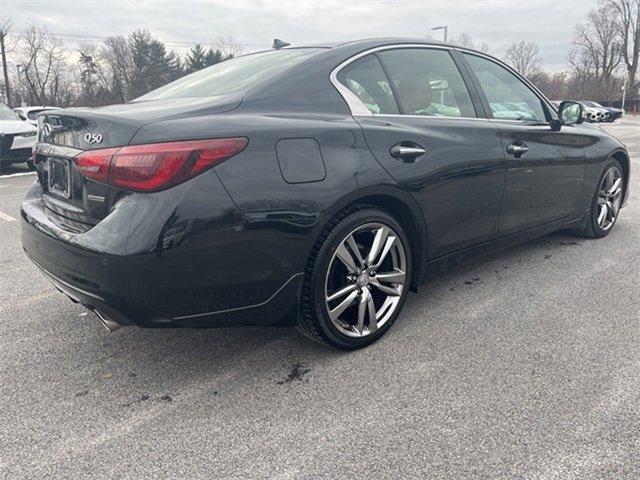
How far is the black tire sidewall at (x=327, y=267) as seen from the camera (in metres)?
2.51

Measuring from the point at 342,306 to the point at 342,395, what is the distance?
18.1 inches

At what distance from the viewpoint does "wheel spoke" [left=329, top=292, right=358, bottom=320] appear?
8.62ft

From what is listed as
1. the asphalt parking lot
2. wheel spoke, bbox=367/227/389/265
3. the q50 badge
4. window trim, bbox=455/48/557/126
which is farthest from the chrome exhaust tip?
window trim, bbox=455/48/557/126

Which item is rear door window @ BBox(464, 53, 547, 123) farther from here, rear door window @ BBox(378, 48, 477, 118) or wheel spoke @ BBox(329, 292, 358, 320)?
wheel spoke @ BBox(329, 292, 358, 320)

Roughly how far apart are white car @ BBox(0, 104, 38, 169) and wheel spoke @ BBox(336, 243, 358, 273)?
9652 millimetres

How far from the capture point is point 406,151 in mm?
2812

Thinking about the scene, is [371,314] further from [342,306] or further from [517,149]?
[517,149]

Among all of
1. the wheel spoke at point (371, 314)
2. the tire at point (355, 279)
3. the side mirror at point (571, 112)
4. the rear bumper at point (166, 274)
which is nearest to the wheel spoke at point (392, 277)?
the tire at point (355, 279)

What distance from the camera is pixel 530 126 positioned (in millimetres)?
3715

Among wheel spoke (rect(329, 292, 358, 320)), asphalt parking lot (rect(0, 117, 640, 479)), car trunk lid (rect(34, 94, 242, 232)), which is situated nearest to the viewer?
asphalt parking lot (rect(0, 117, 640, 479))

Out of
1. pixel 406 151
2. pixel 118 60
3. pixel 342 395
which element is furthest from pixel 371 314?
pixel 118 60

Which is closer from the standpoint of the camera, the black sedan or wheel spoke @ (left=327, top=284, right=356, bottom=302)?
the black sedan

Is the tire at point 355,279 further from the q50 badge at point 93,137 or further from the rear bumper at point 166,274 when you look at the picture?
the q50 badge at point 93,137

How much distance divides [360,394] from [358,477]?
533mm
